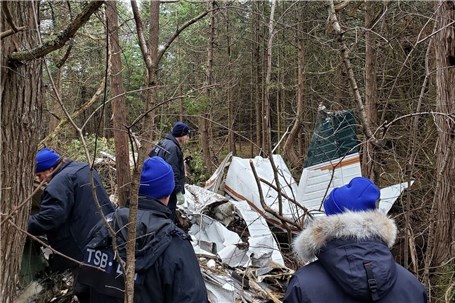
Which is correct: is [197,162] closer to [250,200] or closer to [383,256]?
[250,200]

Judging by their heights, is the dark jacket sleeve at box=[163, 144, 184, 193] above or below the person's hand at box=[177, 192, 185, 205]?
above

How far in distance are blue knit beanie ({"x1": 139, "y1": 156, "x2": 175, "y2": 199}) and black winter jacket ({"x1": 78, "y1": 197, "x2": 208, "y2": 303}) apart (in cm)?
9

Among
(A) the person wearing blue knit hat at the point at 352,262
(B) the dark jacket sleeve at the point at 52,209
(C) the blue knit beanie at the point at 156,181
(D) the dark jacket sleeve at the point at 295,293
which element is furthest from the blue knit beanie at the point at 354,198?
(B) the dark jacket sleeve at the point at 52,209

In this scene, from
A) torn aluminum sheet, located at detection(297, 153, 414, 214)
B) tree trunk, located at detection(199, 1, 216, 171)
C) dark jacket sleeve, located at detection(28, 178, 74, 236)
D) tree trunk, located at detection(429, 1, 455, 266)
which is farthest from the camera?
tree trunk, located at detection(199, 1, 216, 171)

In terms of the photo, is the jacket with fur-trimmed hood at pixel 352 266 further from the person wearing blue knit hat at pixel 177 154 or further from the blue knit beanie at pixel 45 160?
the person wearing blue knit hat at pixel 177 154

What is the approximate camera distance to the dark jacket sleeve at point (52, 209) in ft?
11.1

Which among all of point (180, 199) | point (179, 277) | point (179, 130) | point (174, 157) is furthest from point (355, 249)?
point (179, 130)

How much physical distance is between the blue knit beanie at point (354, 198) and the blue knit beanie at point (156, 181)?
2.93 ft

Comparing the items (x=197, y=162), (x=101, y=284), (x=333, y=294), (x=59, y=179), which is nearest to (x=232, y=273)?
(x=59, y=179)

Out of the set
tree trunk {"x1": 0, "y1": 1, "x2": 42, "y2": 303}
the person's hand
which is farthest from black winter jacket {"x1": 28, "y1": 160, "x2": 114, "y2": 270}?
the person's hand

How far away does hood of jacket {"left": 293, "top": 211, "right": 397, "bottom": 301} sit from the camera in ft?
5.32

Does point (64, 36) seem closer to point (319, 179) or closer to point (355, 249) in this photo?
point (355, 249)

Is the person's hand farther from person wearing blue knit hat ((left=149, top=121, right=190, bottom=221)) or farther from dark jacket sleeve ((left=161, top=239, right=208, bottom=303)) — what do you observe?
dark jacket sleeve ((left=161, top=239, right=208, bottom=303))

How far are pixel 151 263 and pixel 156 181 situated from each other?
46 cm
